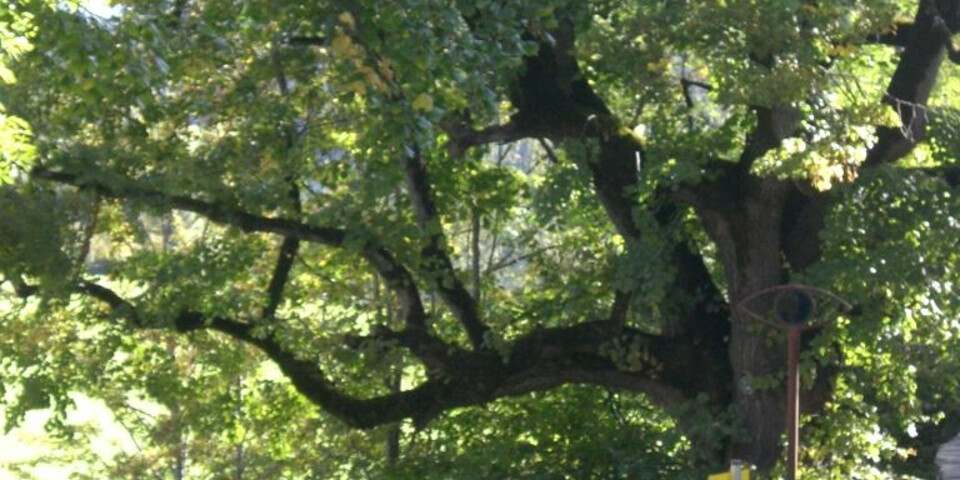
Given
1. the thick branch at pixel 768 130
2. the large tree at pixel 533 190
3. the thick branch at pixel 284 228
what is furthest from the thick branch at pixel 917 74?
the thick branch at pixel 284 228

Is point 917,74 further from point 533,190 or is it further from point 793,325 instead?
point 793,325

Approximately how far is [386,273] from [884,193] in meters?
4.67

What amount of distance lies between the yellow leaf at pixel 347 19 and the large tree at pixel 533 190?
0.21ft

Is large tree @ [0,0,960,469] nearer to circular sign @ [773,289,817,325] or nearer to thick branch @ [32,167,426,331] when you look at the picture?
thick branch @ [32,167,426,331]

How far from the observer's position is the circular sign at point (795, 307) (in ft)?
36.2

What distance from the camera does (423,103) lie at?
473 inches

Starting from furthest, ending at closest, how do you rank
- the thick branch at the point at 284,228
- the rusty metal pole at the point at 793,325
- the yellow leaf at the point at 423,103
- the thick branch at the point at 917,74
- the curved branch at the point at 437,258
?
the curved branch at the point at 437,258 → the thick branch at the point at 284,228 → the thick branch at the point at 917,74 → the yellow leaf at the point at 423,103 → the rusty metal pole at the point at 793,325

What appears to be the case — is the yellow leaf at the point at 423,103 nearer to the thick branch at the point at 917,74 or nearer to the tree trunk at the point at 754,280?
the tree trunk at the point at 754,280

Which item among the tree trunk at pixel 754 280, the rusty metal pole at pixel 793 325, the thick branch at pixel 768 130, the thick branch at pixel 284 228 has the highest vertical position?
the thick branch at pixel 284 228

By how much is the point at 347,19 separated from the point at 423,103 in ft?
2.54

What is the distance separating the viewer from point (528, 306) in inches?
692

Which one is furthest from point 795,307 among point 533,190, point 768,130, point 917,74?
point 533,190

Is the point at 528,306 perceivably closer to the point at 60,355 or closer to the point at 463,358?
the point at 463,358

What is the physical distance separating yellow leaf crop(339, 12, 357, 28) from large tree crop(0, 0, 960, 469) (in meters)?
0.06
